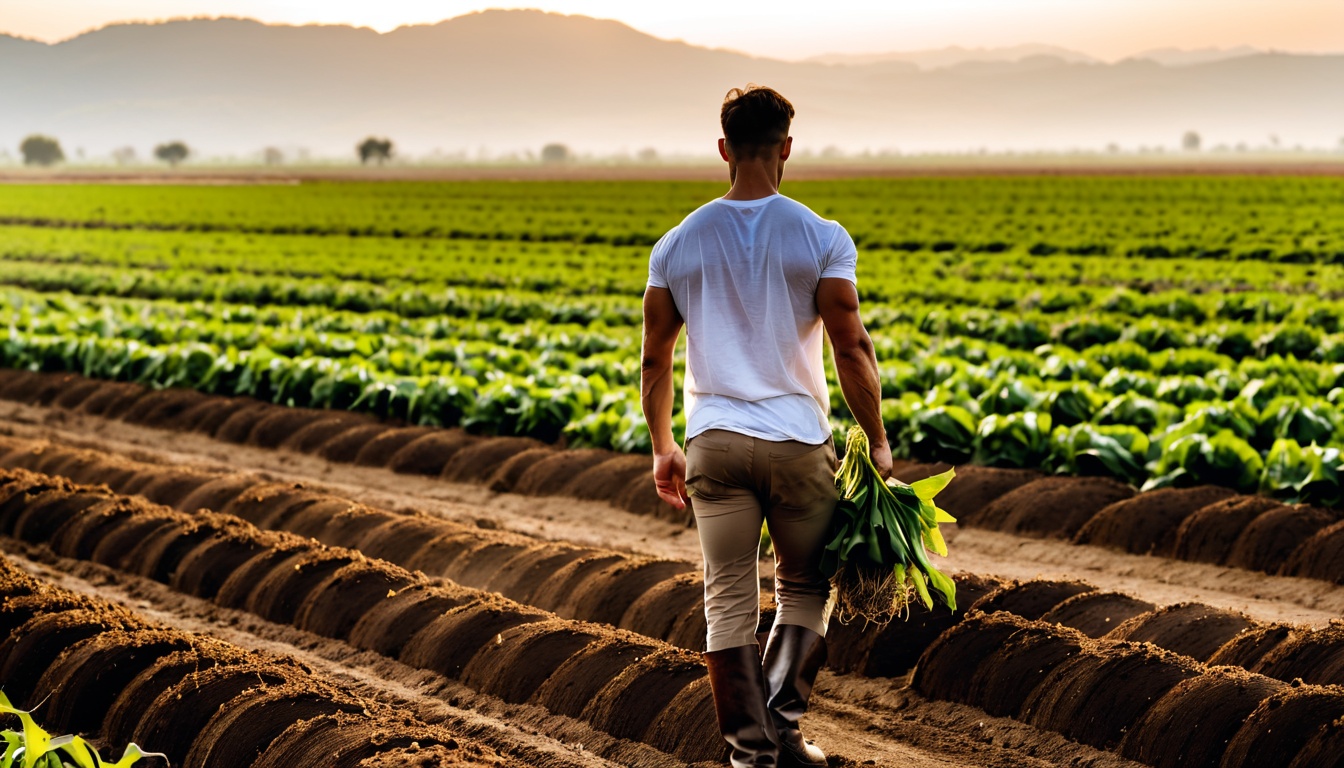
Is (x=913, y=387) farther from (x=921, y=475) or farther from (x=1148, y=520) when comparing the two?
(x=1148, y=520)

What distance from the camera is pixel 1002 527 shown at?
8.31m

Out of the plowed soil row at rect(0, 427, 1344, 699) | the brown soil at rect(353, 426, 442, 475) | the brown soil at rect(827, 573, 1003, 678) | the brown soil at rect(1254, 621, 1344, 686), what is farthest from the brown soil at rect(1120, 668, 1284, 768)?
the brown soil at rect(353, 426, 442, 475)

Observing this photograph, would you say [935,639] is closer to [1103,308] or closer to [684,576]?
[684,576]

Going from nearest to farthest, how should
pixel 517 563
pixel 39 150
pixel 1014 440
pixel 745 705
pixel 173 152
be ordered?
pixel 745 705
pixel 517 563
pixel 1014 440
pixel 39 150
pixel 173 152

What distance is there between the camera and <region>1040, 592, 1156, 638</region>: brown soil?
5.75m

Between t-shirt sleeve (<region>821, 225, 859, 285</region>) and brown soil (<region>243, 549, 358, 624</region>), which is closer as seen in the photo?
t-shirt sleeve (<region>821, 225, 859, 285</region>)

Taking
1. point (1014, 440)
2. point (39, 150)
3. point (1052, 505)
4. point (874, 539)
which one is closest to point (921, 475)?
point (1014, 440)

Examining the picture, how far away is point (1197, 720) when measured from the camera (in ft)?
14.9

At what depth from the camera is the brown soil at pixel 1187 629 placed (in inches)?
215

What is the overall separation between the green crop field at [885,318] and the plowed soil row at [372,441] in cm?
35

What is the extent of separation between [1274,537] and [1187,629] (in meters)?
2.19

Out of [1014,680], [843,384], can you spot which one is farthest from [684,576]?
Result: [843,384]

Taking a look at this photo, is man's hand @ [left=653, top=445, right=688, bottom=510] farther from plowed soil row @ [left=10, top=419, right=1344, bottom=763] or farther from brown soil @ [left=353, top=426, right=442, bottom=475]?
brown soil @ [left=353, top=426, right=442, bottom=475]

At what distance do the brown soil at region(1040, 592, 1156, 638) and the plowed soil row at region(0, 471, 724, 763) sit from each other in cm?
183
